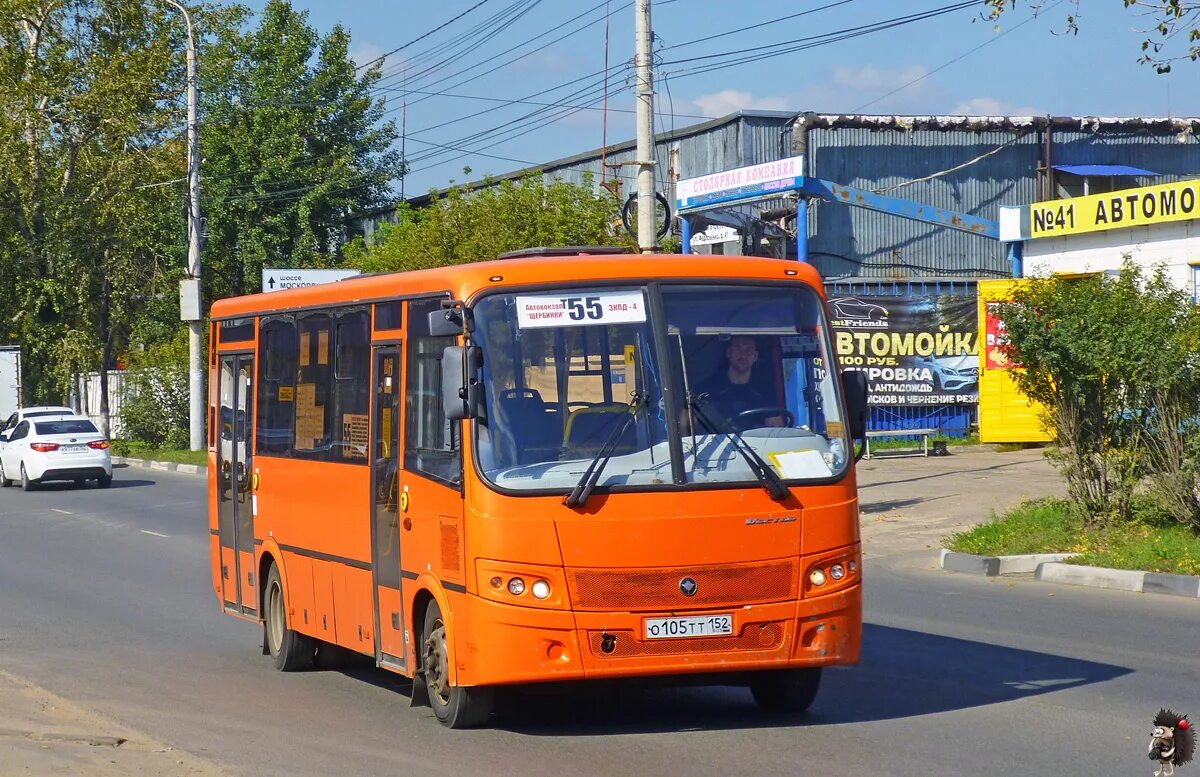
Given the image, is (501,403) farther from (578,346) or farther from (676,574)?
(676,574)

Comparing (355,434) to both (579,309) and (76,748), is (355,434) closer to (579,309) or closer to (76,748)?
(579,309)

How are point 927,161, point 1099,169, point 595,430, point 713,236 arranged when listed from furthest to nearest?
1. point 927,161
2. point 1099,169
3. point 713,236
4. point 595,430

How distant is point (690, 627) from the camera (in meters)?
7.79

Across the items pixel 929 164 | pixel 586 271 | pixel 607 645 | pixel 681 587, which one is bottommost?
pixel 607 645

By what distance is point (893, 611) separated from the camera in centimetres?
1309

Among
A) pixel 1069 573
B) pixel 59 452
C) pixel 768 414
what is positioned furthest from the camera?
pixel 59 452

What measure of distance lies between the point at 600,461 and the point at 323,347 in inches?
119

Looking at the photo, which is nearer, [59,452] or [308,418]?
[308,418]

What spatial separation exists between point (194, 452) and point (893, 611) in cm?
3103

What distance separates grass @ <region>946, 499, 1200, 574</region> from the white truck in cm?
3893

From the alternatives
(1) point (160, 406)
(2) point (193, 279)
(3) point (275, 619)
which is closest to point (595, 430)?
(3) point (275, 619)

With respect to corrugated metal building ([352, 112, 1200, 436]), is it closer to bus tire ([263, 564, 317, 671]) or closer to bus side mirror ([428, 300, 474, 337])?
bus tire ([263, 564, 317, 671])

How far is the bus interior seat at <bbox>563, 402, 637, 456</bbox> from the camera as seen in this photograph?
7.90 m

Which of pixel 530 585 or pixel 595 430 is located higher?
pixel 595 430
